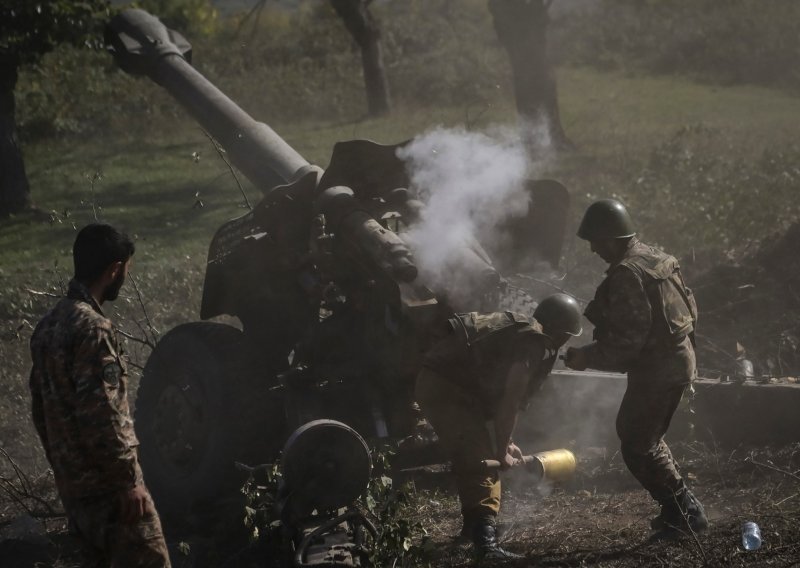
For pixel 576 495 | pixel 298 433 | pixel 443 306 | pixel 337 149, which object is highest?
pixel 337 149

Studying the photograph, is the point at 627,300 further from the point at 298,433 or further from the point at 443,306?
the point at 298,433

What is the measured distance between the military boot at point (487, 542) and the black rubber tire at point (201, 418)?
1748 millimetres

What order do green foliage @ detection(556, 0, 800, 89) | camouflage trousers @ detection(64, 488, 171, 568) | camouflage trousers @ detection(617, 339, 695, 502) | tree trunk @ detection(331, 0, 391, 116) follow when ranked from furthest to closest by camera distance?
green foliage @ detection(556, 0, 800, 89) → tree trunk @ detection(331, 0, 391, 116) → camouflage trousers @ detection(617, 339, 695, 502) → camouflage trousers @ detection(64, 488, 171, 568)

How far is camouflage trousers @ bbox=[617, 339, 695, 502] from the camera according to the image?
19.1ft

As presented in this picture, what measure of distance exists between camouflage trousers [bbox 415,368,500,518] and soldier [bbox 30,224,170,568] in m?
2.03

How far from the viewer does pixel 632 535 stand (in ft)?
19.6

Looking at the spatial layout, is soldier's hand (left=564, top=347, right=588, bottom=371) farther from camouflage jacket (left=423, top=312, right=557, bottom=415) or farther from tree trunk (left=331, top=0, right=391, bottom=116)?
tree trunk (left=331, top=0, right=391, bottom=116)

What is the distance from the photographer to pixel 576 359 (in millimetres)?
5883

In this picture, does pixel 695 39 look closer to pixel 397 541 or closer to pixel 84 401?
pixel 397 541

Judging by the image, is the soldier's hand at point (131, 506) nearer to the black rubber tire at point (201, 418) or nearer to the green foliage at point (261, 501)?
the green foliage at point (261, 501)

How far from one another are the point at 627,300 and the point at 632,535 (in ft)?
4.51

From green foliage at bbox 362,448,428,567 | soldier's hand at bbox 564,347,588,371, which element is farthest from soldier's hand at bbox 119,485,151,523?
soldier's hand at bbox 564,347,588,371

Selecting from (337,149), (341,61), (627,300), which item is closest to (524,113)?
(341,61)

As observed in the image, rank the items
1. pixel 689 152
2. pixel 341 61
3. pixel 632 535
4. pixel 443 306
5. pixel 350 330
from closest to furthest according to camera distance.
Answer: pixel 632 535
pixel 443 306
pixel 350 330
pixel 689 152
pixel 341 61
